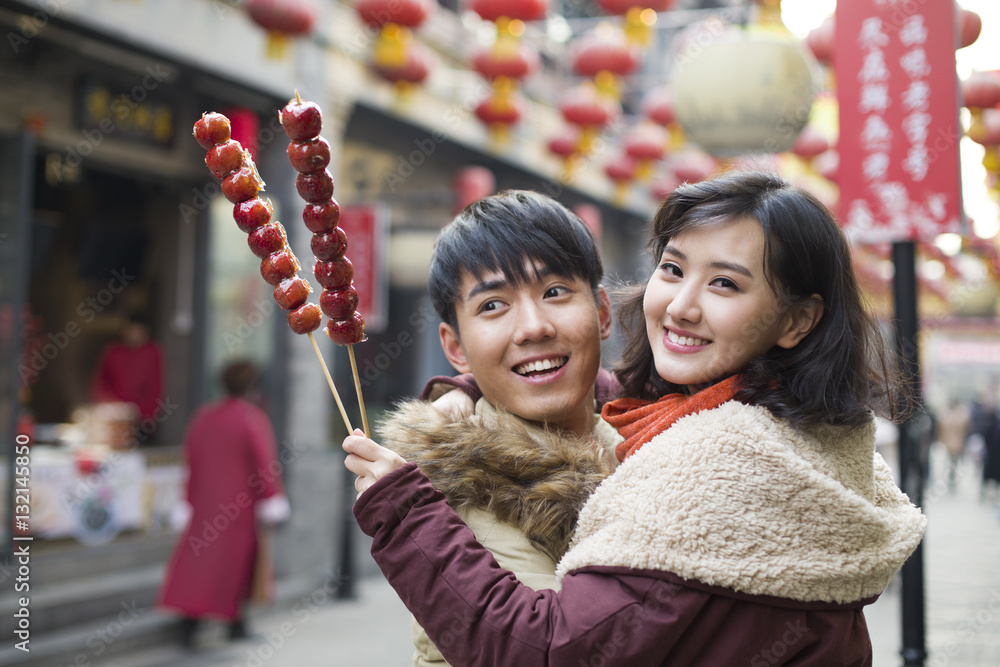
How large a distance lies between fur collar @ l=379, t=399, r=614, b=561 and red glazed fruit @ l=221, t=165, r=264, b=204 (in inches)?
24.0

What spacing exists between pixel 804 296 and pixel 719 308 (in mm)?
179

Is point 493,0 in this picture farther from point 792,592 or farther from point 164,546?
point 792,592

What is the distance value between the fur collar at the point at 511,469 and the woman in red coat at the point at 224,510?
15.2ft

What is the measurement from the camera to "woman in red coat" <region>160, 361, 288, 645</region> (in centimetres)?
595

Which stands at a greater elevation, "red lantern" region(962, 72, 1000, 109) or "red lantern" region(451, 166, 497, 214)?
"red lantern" region(962, 72, 1000, 109)

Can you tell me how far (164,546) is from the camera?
6875 millimetres

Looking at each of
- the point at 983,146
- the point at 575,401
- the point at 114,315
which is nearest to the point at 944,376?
the point at 983,146

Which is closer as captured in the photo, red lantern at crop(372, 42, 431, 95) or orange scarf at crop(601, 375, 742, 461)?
orange scarf at crop(601, 375, 742, 461)

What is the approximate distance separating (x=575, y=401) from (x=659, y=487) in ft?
1.87

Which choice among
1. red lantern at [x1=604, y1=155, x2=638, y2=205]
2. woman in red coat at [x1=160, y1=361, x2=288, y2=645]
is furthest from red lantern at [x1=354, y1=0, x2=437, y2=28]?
red lantern at [x1=604, y1=155, x2=638, y2=205]

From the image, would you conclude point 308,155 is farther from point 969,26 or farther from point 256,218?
point 969,26

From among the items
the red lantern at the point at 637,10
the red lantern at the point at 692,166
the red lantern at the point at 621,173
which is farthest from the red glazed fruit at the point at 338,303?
the red lantern at the point at 692,166

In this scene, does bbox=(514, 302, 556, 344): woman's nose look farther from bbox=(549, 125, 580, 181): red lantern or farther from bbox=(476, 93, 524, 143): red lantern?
bbox=(549, 125, 580, 181): red lantern

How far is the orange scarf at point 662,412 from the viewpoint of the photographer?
5.38ft
